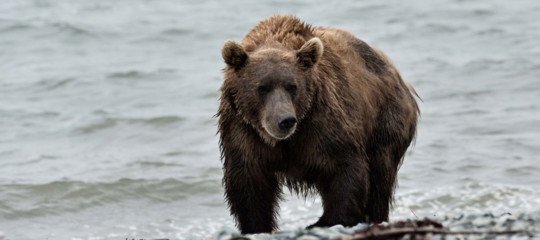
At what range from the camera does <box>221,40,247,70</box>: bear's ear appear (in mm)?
6492

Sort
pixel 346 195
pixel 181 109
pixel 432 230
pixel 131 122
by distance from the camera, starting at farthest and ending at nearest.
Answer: pixel 181 109, pixel 131 122, pixel 346 195, pixel 432 230

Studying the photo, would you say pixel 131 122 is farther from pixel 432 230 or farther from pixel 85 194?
pixel 432 230

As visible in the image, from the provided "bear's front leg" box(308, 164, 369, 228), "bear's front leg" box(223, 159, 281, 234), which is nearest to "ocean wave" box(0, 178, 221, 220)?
"bear's front leg" box(223, 159, 281, 234)

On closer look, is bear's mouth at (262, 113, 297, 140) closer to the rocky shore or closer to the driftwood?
the rocky shore

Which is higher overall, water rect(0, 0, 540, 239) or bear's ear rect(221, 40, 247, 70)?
bear's ear rect(221, 40, 247, 70)

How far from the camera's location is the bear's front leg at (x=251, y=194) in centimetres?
679

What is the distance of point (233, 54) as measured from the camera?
21.5 feet

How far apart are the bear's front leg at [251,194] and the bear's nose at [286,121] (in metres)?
0.65

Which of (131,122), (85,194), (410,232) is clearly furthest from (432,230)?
(131,122)

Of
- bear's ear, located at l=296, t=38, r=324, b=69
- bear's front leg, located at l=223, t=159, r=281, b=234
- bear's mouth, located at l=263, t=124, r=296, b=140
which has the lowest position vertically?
bear's front leg, located at l=223, t=159, r=281, b=234

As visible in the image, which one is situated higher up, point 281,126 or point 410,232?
point 281,126

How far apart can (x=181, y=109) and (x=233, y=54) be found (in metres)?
8.16

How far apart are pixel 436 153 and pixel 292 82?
6.13m

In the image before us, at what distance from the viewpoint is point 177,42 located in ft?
64.4
